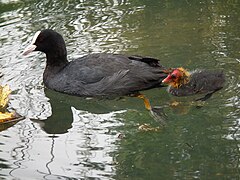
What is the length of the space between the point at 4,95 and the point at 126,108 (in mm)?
1533

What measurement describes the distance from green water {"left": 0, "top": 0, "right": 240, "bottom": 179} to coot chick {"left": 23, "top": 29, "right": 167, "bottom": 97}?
15 centimetres

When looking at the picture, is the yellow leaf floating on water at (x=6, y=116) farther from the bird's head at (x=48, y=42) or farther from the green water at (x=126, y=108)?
the bird's head at (x=48, y=42)

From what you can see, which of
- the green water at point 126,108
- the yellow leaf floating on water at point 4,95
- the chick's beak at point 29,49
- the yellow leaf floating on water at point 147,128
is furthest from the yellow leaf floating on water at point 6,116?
the yellow leaf floating on water at point 147,128

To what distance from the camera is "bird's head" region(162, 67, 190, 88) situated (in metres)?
7.56

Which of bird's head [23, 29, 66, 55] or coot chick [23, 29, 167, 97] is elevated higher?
bird's head [23, 29, 66, 55]

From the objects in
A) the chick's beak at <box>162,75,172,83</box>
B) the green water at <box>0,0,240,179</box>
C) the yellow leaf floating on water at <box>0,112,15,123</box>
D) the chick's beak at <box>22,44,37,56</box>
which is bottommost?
the green water at <box>0,0,240,179</box>

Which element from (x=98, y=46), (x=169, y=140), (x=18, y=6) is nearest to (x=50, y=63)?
(x=98, y=46)

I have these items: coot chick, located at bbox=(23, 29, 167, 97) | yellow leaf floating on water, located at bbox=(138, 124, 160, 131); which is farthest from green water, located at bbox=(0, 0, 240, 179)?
coot chick, located at bbox=(23, 29, 167, 97)

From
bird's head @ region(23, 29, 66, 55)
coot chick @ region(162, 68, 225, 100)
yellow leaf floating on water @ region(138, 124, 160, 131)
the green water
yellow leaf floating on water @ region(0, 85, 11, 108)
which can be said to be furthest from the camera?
bird's head @ region(23, 29, 66, 55)

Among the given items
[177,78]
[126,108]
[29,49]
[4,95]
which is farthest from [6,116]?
[177,78]

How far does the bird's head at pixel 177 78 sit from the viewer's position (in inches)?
298

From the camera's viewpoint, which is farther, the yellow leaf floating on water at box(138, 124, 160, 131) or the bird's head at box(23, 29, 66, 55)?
the bird's head at box(23, 29, 66, 55)

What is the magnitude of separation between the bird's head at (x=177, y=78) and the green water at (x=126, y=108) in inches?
7.8

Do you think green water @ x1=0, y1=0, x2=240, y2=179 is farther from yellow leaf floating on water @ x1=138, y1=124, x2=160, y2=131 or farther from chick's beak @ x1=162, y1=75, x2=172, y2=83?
chick's beak @ x1=162, y1=75, x2=172, y2=83
